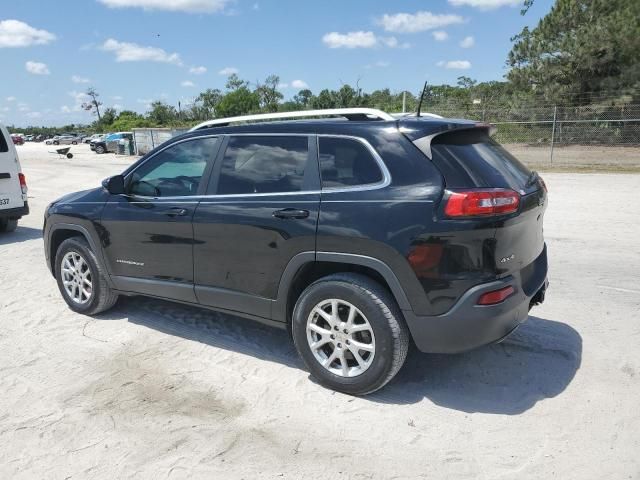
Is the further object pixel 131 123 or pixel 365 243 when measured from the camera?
pixel 131 123

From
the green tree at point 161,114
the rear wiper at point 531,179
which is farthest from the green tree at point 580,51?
the green tree at point 161,114

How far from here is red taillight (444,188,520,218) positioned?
3090mm

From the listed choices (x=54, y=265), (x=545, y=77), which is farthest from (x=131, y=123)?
(x=54, y=265)

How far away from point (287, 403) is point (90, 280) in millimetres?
2596

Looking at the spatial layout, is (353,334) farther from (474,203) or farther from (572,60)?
(572,60)

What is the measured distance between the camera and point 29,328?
4.96m

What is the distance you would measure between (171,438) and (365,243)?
1.64 metres

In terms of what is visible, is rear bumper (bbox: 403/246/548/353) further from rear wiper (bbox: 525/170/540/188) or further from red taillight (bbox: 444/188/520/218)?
rear wiper (bbox: 525/170/540/188)

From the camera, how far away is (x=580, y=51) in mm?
27312

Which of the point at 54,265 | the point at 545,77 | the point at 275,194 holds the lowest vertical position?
the point at 54,265

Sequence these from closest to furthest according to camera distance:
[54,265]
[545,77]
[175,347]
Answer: [175,347]
[54,265]
[545,77]

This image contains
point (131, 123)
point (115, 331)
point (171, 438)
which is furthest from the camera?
point (131, 123)

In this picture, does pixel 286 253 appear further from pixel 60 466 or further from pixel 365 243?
pixel 60 466

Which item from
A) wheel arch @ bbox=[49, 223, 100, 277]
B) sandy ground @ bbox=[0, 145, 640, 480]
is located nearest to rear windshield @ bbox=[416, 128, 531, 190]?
sandy ground @ bbox=[0, 145, 640, 480]
